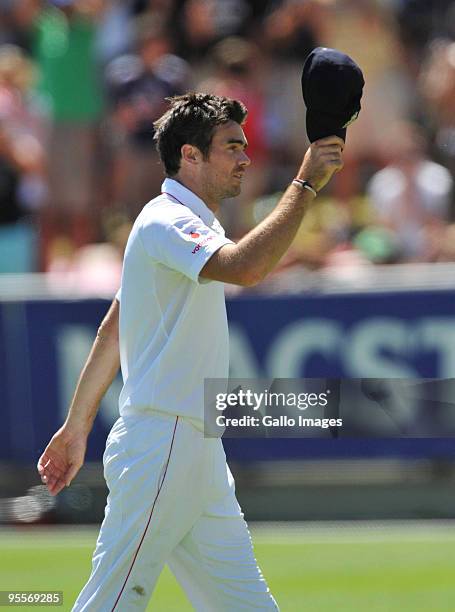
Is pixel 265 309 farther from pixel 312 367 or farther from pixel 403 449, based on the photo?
pixel 403 449

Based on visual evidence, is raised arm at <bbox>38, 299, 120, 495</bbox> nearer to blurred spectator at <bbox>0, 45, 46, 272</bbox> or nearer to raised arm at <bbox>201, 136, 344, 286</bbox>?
raised arm at <bbox>201, 136, 344, 286</bbox>

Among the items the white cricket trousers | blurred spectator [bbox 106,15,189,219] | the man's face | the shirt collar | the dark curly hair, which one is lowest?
the white cricket trousers

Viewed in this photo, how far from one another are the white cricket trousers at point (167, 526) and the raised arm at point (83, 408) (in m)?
0.24

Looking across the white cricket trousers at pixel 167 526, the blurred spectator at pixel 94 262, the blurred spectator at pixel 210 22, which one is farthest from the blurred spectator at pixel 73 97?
the white cricket trousers at pixel 167 526

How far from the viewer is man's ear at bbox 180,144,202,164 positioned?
4.51 meters

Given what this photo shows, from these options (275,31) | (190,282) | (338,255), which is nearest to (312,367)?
(338,255)

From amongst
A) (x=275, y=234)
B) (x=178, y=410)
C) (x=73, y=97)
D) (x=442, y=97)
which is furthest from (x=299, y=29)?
(x=275, y=234)

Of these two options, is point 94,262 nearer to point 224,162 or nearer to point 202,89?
point 202,89

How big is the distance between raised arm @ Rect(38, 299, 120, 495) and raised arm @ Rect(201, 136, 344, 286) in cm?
66

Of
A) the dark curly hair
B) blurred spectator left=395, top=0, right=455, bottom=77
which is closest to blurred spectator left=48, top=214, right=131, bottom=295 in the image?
blurred spectator left=395, top=0, right=455, bottom=77

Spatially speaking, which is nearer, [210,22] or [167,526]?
[167,526]

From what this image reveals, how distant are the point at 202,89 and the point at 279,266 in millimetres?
1971

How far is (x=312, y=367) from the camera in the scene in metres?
9.05

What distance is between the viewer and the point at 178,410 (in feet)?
14.2
